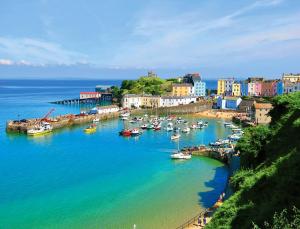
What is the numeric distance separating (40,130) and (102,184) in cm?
2771

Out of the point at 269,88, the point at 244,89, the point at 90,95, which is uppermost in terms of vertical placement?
the point at 269,88

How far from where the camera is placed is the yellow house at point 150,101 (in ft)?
278

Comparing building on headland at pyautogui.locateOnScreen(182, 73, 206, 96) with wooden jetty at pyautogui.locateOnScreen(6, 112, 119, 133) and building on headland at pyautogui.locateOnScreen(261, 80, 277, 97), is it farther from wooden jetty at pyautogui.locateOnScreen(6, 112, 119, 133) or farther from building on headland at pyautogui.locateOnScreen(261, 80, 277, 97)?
wooden jetty at pyautogui.locateOnScreen(6, 112, 119, 133)

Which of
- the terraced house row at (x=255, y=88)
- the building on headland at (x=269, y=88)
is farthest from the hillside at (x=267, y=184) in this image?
the building on headland at (x=269, y=88)

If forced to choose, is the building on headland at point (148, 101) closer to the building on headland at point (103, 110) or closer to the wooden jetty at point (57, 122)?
the building on headland at point (103, 110)

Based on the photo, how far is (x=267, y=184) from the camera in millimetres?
15773

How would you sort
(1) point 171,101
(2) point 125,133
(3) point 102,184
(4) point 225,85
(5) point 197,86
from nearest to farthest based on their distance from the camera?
(3) point 102,184 → (2) point 125,133 → (1) point 171,101 → (4) point 225,85 → (5) point 197,86

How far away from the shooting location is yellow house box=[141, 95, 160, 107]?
84688 mm

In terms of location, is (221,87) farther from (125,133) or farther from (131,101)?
(125,133)

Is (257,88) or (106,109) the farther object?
(257,88)

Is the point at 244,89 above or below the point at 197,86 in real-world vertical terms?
below

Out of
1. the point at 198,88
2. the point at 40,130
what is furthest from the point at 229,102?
the point at 40,130

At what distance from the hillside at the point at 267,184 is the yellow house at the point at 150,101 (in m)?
59.2

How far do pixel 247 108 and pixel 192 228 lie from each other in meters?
57.0
